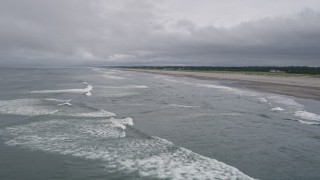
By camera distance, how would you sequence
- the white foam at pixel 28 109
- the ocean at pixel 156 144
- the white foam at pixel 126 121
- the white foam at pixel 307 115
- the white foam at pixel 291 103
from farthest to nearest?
the white foam at pixel 291 103 < the white foam at pixel 28 109 < the white foam at pixel 307 115 < the white foam at pixel 126 121 < the ocean at pixel 156 144

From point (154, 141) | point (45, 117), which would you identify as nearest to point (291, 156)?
point (154, 141)

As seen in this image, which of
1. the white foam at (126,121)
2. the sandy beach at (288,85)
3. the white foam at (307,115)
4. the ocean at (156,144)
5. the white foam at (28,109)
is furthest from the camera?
the sandy beach at (288,85)

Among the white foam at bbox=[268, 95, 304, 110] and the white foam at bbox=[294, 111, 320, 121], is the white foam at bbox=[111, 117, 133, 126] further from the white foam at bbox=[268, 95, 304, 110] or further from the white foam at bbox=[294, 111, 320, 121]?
the white foam at bbox=[268, 95, 304, 110]

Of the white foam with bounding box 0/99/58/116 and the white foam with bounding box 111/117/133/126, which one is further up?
the white foam with bounding box 111/117/133/126

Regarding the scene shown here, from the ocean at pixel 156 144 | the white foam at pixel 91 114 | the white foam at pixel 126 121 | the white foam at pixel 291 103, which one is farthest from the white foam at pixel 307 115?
the white foam at pixel 91 114

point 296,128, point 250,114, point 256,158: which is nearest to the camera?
point 256,158

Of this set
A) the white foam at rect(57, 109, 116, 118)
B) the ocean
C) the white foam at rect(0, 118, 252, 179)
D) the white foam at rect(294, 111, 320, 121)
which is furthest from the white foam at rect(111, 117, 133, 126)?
the white foam at rect(294, 111, 320, 121)

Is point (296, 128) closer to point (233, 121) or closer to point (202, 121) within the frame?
point (233, 121)

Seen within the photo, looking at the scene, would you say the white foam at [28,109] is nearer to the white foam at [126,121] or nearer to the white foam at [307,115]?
the white foam at [126,121]
